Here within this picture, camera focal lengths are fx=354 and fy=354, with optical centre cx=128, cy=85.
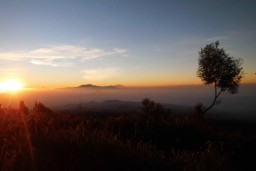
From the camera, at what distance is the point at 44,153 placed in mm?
9086

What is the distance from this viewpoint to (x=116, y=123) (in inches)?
741

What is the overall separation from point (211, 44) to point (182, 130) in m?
31.3

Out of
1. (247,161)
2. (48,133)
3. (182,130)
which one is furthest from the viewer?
(182,130)

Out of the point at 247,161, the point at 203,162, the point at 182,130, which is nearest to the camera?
the point at 203,162

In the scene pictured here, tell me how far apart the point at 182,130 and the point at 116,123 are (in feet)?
11.4

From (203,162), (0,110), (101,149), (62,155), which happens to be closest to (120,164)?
(101,149)

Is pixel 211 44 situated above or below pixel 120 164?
above

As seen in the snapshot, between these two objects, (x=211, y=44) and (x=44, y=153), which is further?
(x=211, y=44)

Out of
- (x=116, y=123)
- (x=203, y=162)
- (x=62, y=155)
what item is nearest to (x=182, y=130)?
(x=116, y=123)

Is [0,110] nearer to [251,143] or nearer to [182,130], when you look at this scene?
[182,130]

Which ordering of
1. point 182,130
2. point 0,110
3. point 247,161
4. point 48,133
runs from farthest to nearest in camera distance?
point 182,130
point 0,110
point 247,161
point 48,133

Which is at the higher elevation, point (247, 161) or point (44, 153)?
point (44, 153)

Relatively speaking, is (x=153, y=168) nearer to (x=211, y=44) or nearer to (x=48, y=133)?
(x=48, y=133)

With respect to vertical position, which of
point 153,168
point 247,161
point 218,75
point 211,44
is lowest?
point 247,161
